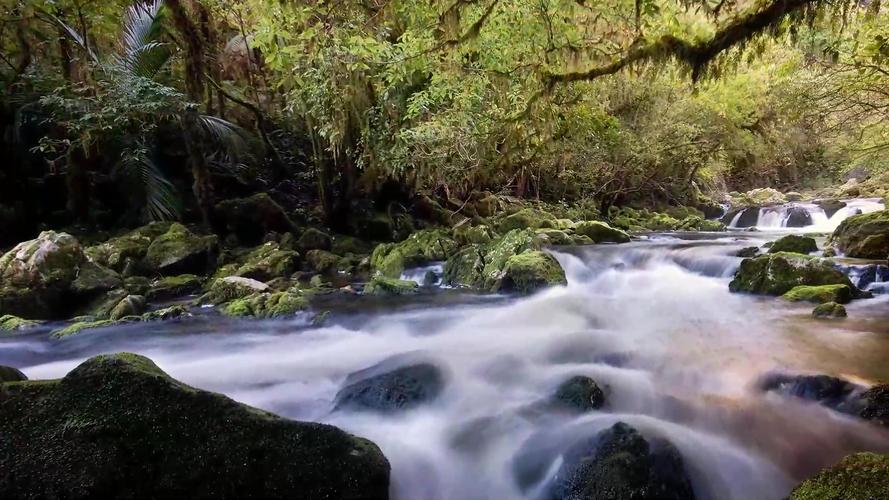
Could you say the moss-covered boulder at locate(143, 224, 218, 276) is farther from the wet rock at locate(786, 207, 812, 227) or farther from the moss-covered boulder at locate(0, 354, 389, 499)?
the wet rock at locate(786, 207, 812, 227)

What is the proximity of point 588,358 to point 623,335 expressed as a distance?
105 cm

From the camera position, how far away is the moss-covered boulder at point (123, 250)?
388 inches

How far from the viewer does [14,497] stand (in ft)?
7.93

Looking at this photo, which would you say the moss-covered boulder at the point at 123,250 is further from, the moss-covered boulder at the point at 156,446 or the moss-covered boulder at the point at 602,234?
the moss-covered boulder at the point at 602,234

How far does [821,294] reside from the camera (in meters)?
7.41

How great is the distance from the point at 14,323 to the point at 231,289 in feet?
9.89

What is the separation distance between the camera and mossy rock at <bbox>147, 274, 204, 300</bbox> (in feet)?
30.2

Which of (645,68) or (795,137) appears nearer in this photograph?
(645,68)

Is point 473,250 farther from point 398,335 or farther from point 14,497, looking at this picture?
point 14,497

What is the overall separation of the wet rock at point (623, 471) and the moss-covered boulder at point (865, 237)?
28.7ft

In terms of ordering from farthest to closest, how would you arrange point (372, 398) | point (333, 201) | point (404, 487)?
point (333, 201), point (372, 398), point (404, 487)

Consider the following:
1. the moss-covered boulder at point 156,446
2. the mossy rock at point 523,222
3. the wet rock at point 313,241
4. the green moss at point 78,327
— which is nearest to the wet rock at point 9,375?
the moss-covered boulder at point 156,446

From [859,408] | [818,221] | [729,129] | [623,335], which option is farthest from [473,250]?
[818,221]

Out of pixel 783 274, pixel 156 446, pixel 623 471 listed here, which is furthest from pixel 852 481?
pixel 783 274
